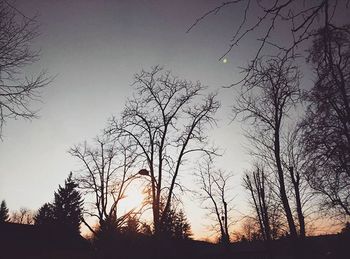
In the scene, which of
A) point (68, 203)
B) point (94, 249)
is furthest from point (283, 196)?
point (68, 203)

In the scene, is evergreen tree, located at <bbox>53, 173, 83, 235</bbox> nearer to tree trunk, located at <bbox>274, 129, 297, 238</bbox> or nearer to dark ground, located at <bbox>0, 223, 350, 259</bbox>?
dark ground, located at <bbox>0, 223, 350, 259</bbox>

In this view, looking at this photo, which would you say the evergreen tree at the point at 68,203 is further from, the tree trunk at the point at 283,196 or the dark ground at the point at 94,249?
the tree trunk at the point at 283,196

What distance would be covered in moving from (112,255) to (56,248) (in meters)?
12.0

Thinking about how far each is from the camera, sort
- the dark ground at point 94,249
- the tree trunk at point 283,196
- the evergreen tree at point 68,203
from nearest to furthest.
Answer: the dark ground at point 94,249
the tree trunk at point 283,196
the evergreen tree at point 68,203

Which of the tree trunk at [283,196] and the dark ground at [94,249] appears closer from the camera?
the dark ground at [94,249]

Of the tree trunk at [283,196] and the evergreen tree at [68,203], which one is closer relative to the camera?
the tree trunk at [283,196]

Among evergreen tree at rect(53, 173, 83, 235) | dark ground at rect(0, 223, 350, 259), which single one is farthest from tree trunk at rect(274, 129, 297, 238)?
evergreen tree at rect(53, 173, 83, 235)

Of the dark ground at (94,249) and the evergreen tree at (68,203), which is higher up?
the evergreen tree at (68,203)

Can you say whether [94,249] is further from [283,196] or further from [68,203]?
[68,203]

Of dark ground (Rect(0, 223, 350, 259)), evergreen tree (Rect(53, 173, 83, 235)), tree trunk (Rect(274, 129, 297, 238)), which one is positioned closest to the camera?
dark ground (Rect(0, 223, 350, 259))

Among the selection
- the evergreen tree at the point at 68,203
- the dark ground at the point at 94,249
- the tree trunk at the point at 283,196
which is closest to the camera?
the dark ground at the point at 94,249

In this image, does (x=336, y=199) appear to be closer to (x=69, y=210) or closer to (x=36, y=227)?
(x=36, y=227)

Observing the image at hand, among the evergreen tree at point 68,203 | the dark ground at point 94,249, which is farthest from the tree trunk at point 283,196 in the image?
the evergreen tree at point 68,203

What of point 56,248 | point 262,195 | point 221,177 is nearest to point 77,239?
point 56,248
